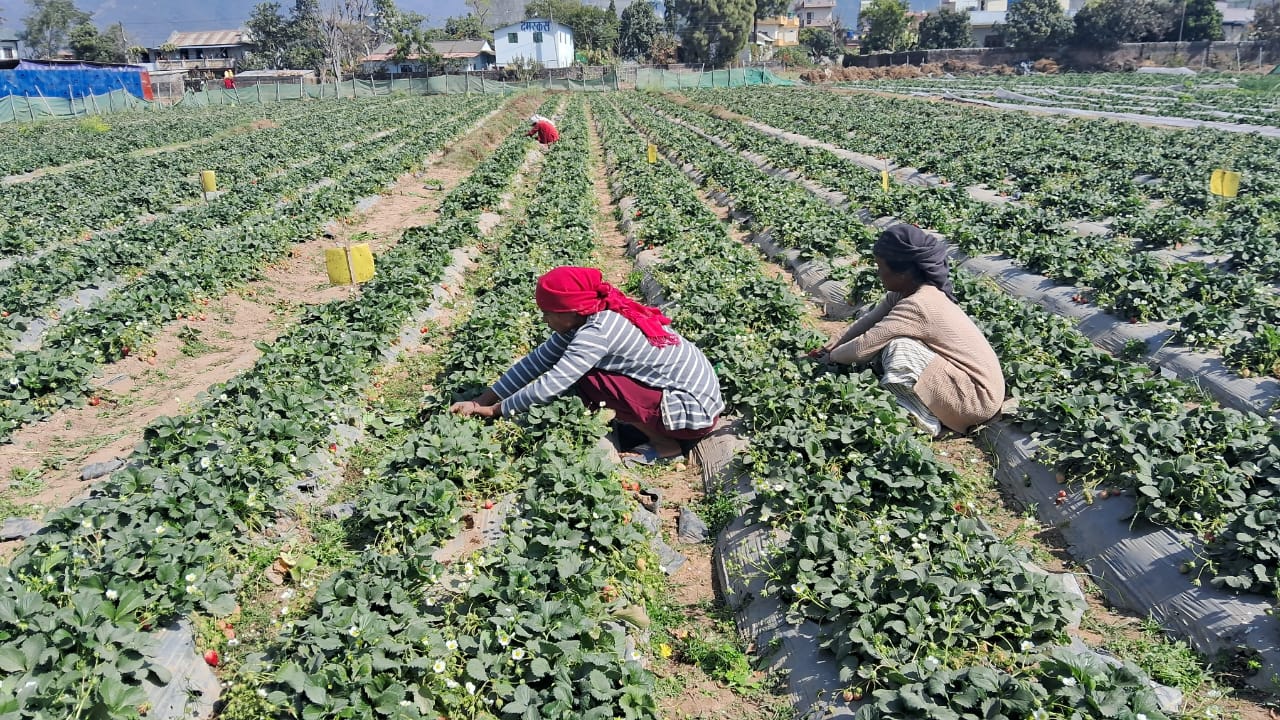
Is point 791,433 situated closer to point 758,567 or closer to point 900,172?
point 758,567

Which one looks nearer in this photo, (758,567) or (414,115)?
(758,567)

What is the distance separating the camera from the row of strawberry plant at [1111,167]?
9133 millimetres

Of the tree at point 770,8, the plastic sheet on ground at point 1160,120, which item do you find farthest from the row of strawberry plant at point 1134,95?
the tree at point 770,8

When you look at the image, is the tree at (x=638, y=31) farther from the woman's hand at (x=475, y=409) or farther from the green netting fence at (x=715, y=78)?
the woman's hand at (x=475, y=409)

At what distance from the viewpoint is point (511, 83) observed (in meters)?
60.4

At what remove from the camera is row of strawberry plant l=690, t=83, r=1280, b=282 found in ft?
30.0

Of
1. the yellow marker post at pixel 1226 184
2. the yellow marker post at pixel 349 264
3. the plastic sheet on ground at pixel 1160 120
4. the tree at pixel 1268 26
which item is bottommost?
the yellow marker post at pixel 349 264

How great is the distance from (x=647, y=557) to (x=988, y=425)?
2.51m

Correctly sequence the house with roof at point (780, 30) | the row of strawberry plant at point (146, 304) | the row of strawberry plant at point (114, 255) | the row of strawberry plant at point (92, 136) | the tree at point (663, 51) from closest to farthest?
→ the row of strawberry plant at point (146, 304)
the row of strawberry plant at point (114, 255)
the row of strawberry plant at point (92, 136)
the tree at point (663, 51)
the house with roof at point (780, 30)

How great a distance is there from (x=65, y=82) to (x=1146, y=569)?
55673 millimetres

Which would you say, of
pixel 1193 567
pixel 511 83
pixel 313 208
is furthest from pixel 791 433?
pixel 511 83

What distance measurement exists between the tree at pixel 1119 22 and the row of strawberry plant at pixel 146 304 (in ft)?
219

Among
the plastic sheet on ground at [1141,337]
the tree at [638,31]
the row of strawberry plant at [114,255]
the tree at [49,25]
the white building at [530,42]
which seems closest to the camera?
the plastic sheet on ground at [1141,337]

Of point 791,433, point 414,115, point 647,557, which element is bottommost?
point 647,557
